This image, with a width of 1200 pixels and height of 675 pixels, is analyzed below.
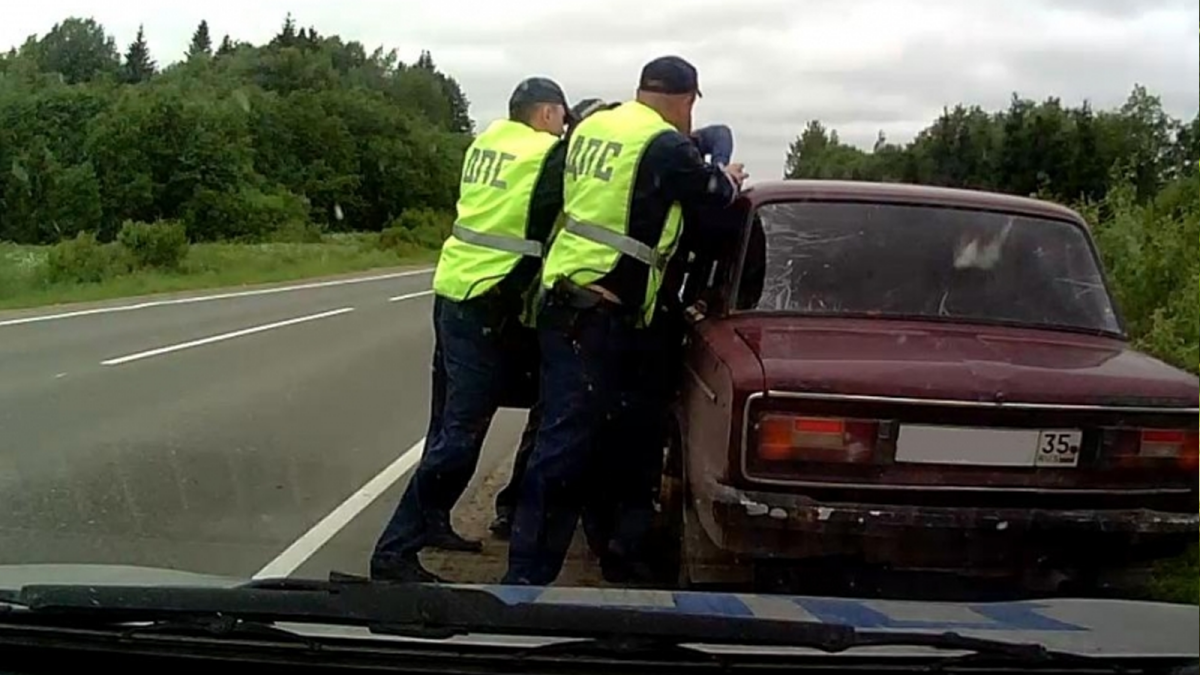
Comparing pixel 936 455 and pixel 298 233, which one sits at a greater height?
pixel 298 233

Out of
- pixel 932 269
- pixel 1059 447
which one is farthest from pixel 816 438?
pixel 932 269

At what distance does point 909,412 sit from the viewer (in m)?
4.33

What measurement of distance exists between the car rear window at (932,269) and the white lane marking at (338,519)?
1870 millimetres

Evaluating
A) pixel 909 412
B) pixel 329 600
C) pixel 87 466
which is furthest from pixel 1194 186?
pixel 87 466

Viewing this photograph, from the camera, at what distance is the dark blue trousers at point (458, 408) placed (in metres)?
5.50

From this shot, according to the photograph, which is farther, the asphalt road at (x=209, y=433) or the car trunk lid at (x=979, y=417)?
the asphalt road at (x=209, y=433)

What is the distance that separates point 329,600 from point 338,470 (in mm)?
5488

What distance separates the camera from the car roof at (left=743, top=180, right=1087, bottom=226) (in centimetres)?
496

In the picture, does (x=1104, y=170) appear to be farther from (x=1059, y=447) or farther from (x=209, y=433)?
(x=209, y=433)

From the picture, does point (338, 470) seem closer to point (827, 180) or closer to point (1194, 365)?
point (827, 180)

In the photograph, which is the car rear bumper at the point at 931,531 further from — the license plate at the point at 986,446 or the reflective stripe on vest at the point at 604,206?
the reflective stripe on vest at the point at 604,206

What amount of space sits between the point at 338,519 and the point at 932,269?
303cm

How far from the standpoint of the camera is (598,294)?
498 cm

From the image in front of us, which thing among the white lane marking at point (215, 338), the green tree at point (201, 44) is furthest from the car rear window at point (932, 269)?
the white lane marking at point (215, 338)
